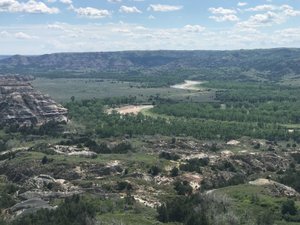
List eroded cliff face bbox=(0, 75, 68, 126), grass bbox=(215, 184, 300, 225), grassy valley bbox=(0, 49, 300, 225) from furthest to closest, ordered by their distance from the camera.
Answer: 1. eroded cliff face bbox=(0, 75, 68, 126)
2. grass bbox=(215, 184, 300, 225)
3. grassy valley bbox=(0, 49, 300, 225)

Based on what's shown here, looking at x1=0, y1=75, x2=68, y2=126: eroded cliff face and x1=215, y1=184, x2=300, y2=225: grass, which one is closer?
x1=215, y1=184, x2=300, y2=225: grass

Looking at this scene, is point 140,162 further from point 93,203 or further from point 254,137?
point 254,137

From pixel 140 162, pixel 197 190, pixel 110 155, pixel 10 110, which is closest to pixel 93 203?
pixel 197 190

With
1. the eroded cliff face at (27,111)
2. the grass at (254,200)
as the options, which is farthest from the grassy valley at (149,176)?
the eroded cliff face at (27,111)

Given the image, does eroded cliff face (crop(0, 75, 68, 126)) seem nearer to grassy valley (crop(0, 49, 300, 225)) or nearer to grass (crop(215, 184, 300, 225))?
grassy valley (crop(0, 49, 300, 225))

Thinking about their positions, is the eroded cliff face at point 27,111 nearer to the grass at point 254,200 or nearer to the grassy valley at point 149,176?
the grassy valley at point 149,176

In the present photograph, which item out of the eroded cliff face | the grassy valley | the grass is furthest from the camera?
the eroded cliff face

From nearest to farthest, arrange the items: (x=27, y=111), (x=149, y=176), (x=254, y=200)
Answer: (x=254, y=200) → (x=149, y=176) → (x=27, y=111)

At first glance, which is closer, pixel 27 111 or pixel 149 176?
pixel 149 176

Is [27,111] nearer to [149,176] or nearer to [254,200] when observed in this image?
[149,176]

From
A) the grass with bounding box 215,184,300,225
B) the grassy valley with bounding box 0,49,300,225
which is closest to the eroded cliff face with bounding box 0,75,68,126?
the grassy valley with bounding box 0,49,300,225

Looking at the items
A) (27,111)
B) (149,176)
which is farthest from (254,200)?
(27,111)
